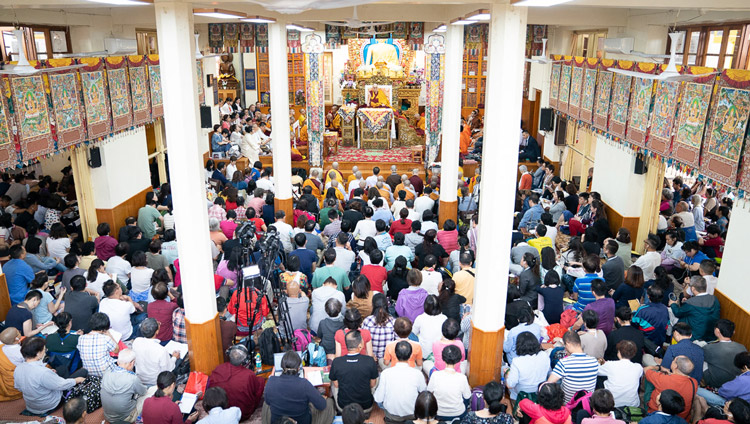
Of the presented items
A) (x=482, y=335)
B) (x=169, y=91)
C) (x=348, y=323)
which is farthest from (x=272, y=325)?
(x=169, y=91)

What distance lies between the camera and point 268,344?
5.48 meters

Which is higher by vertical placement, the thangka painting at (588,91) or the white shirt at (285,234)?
the thangka painting at (588,91)

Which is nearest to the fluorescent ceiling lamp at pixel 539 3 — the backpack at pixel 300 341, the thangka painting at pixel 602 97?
the backpack at pixel 300 341

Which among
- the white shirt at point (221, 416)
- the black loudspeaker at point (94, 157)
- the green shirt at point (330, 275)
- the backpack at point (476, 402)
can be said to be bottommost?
the backpack at point (476, 402)

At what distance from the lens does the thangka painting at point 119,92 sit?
8625 millimetres

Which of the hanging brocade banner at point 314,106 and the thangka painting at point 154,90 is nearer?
the thangka painting at point 154,90

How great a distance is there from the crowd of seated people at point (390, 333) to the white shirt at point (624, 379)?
1cm

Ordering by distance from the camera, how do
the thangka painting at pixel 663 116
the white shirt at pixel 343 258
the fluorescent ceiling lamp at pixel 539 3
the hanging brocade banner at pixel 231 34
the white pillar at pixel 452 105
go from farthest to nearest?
the hanging brocade banner at pixel 231 34 < the white pillar at pixel 452 105 < the white shirt at pixel 343 258 < the thangka painting at pixel 663 116 < the fluorescent ceiling lamp at pixel 539 3

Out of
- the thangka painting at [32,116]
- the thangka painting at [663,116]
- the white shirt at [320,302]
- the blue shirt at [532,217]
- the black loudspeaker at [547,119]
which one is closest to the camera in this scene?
the white shirt at [320,302]

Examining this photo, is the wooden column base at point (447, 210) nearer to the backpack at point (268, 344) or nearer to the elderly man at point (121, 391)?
the backpack at point (268, 344)

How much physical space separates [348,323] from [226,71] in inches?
642

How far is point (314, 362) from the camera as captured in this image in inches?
211

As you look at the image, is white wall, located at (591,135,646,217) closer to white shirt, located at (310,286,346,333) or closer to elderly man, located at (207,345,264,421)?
white shirt, located at (310,286,346,333)

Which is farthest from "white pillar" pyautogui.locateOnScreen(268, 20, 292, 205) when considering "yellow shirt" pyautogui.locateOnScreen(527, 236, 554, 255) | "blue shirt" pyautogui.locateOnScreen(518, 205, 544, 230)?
"yellow shirt" pyautogui.locateOnScreen(527, 236, 554, 255)
